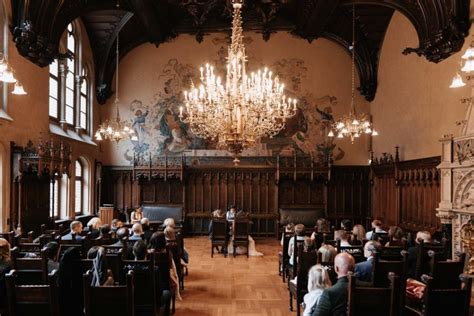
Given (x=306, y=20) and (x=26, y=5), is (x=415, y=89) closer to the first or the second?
(x=306, y=20)

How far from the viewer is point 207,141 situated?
1656 centimetres

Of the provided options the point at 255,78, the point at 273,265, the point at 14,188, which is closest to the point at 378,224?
the point at 273,265

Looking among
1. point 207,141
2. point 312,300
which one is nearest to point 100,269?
point 312,300

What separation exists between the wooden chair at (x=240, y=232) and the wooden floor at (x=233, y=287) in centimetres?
39

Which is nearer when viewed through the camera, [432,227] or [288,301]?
[288,301]

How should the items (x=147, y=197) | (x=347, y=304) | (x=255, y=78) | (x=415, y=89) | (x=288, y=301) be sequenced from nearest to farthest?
(x=347, y=304), (x=288, y=301), (x=255, y=78), (x=415, y=89), (x=147, y=197)

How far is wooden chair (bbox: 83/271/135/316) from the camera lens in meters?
3.83

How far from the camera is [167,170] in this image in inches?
624

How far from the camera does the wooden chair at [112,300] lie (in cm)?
383

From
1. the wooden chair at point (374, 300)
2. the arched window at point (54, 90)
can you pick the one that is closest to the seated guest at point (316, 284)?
the wooden chair at point (374, 300)

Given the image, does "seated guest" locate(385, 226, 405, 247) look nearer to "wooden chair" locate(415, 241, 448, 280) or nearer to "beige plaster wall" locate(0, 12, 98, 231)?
"wooden chair" locate(415, 241, 448, 280)

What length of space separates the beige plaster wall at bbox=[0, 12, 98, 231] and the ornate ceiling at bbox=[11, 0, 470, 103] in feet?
1.10

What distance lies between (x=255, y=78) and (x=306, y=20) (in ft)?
24.8

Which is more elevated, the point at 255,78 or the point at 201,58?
the point at 201,58
